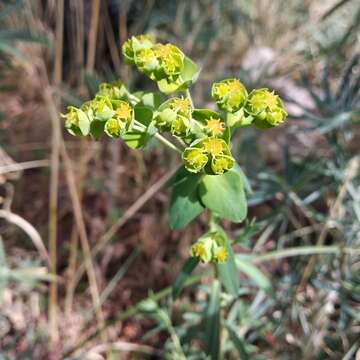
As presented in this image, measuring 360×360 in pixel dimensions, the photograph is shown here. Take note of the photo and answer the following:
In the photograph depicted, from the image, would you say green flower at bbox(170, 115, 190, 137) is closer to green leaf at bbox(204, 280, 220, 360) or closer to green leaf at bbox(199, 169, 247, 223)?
green leaf at bbox(199, 169, 247, 223)

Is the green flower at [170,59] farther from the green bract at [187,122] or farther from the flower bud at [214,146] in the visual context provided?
the flower bud at [214,146]

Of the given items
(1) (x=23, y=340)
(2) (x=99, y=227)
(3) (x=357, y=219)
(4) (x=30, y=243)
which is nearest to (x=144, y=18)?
(2) (x=99, y=227)

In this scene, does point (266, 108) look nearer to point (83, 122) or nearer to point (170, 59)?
point (170, 59)

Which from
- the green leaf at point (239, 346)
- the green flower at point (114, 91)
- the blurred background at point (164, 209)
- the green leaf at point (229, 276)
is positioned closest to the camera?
the green flower at point (114, 91)

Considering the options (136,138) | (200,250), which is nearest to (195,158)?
(136,138)

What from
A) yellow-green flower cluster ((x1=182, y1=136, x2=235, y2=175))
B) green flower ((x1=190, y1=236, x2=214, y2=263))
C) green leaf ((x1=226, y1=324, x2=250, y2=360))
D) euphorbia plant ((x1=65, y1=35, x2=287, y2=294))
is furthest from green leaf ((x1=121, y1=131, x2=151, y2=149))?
green leaf ((x1=226, y1=324, x2=250, y2=360))

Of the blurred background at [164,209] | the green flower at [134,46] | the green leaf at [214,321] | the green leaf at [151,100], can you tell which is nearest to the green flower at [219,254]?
the blurred background at [164,209]
